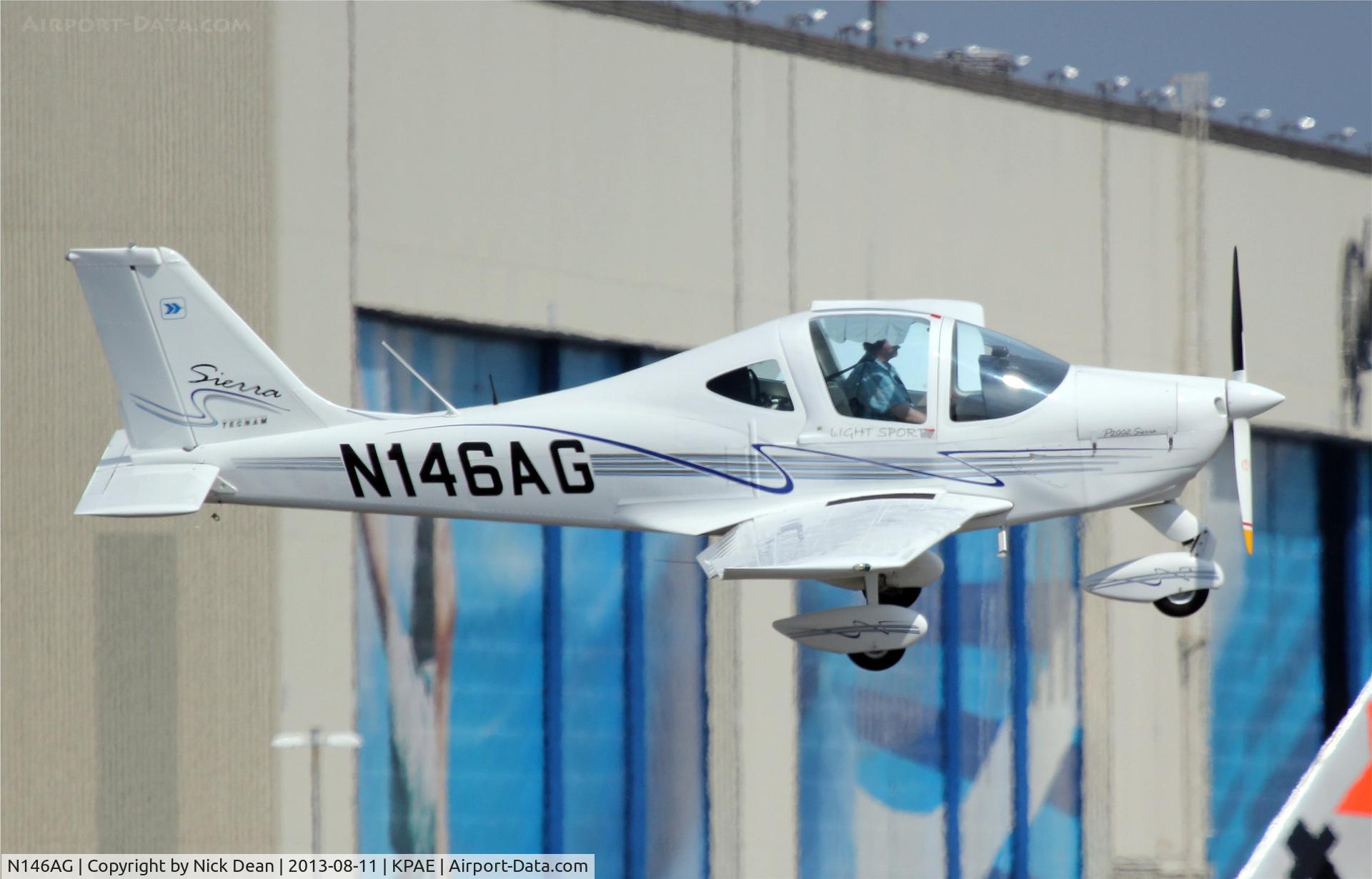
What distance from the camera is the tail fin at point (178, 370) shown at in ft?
45.4

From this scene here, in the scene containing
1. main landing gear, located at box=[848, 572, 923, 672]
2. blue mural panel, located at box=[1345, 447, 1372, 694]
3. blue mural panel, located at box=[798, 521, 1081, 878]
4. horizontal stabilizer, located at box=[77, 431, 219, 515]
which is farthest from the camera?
blue mural panel, located at box=[1345, 447, 1372, 694]

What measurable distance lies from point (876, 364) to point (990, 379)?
81 centimetres

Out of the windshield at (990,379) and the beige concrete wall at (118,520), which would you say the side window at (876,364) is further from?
the beige concrete wall at (118,520)

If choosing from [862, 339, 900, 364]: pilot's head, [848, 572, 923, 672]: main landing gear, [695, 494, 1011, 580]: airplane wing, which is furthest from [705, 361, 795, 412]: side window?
[848, 572, 923, 672]: main landing gear

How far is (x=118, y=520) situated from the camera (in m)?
19.0

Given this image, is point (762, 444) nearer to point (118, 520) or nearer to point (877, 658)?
point (877, 658)

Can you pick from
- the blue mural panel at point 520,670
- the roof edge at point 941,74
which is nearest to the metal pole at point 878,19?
the roof edge at point 941,74

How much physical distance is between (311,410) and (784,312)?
9689 millimetres

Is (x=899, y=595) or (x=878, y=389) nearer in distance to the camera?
(x=878, y=389)

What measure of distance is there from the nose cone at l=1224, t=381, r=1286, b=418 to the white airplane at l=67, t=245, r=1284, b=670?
15 millimetres

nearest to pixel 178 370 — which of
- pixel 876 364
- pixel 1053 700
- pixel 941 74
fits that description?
Answer: pixel 876 364

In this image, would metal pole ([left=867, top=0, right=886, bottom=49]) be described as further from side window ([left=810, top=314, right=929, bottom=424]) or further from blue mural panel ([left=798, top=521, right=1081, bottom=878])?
side window ([left=810, top=314, right=929, bottom=424])

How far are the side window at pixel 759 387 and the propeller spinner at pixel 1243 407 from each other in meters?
3.09

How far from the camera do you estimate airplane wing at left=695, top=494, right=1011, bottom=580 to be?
11766 millimetres
